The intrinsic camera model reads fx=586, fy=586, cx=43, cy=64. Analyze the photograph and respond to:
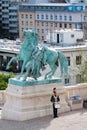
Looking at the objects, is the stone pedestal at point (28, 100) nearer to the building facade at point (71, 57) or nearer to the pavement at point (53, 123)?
the pavement at point (53, 123)

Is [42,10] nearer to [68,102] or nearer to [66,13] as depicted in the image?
[66,13]

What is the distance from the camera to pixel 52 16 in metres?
124

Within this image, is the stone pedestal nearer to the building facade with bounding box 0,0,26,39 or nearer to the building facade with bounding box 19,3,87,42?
the building facade with bounding box 19,3,87,42

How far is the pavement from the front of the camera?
23.1 m

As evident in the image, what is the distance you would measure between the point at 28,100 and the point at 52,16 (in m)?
99.9

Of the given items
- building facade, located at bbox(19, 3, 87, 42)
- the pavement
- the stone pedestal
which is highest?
building facade, located at bbox(19, 3, 87, 42)

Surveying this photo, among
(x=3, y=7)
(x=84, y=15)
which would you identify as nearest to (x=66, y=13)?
(x=84, y=15)

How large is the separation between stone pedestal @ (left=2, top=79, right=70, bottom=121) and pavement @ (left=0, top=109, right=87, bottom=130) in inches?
13.5

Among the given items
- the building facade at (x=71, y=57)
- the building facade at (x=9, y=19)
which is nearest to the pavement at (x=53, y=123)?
the building facade at (x=71, y=57)

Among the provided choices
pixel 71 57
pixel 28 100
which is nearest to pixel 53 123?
pixel 28 100

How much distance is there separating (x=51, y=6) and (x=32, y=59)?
102 m

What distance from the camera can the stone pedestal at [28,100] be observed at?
2494 centimetres

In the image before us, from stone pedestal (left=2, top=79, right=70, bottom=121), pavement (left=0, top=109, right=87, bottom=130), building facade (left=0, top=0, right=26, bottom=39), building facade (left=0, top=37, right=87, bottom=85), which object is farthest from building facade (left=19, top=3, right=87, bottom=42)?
pavement (left=0, top=109, right=87, bottom=130)

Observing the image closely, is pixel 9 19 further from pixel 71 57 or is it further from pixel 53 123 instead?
pixel 53 123
